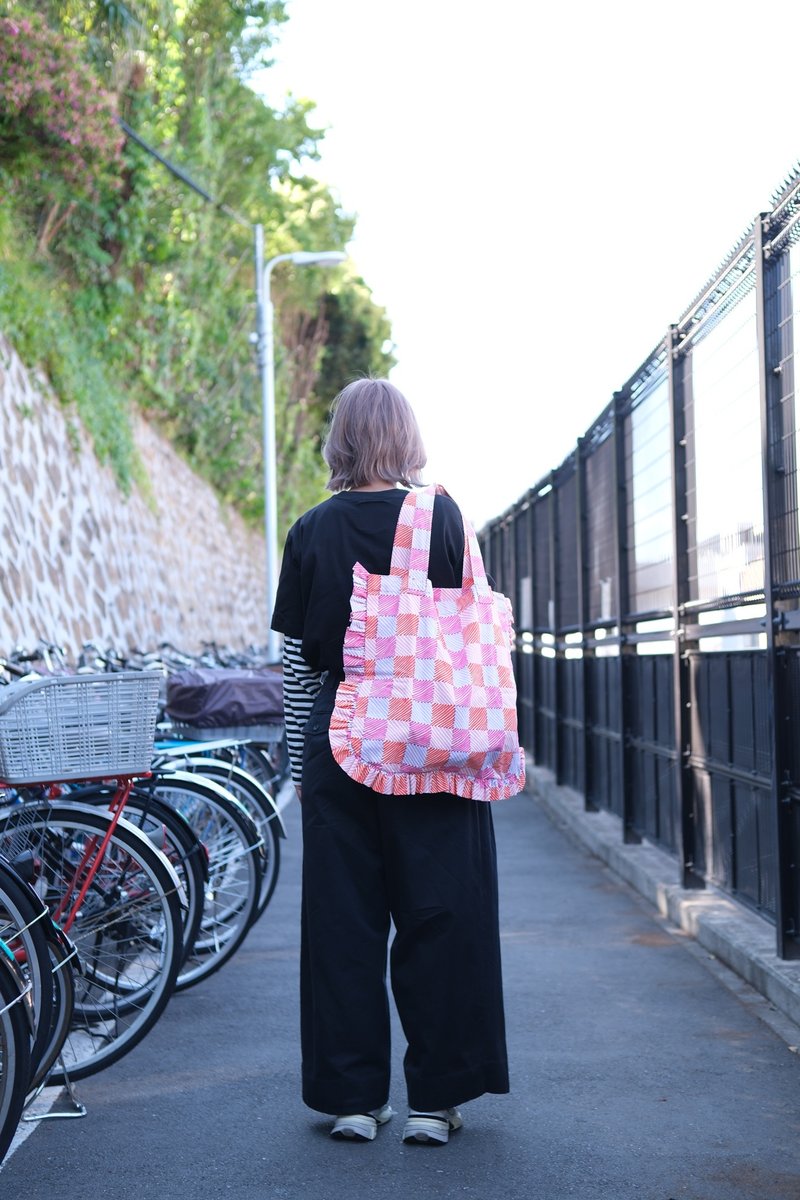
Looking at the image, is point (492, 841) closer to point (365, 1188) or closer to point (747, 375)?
point (365, 1188)

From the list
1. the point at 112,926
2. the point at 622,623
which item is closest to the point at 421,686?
the point at 112,926

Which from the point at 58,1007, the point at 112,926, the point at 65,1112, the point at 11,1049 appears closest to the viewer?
the point at 11,1049

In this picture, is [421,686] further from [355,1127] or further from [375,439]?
[355,1127]

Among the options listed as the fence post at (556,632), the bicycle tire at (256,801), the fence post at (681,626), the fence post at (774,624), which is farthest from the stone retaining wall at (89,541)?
the fence post at (774,624)

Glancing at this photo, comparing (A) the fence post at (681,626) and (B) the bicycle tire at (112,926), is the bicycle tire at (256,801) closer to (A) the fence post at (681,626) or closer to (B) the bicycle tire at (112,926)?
(B) the bicycle tire at (112,926)

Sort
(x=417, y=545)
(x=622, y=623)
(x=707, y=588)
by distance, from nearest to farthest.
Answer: (x=417, y=545) → (x=707, y=588) → (x=622, y=623)

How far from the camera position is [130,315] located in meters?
19.8

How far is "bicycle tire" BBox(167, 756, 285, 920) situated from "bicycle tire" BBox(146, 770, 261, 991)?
84 millimetres

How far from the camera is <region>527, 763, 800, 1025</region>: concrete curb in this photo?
512 centimetres

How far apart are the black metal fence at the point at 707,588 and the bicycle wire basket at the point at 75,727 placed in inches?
86.4

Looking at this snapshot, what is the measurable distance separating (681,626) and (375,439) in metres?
3.33

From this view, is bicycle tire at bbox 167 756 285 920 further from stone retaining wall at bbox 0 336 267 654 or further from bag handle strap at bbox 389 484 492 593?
stone retaining wall at bbox 0 336 267 654

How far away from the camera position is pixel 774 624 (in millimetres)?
5133

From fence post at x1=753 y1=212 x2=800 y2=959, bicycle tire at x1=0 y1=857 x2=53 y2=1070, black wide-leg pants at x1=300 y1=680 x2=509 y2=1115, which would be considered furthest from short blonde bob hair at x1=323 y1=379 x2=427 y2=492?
fence post at x1=753 y1=212 x2=800 y2=959
